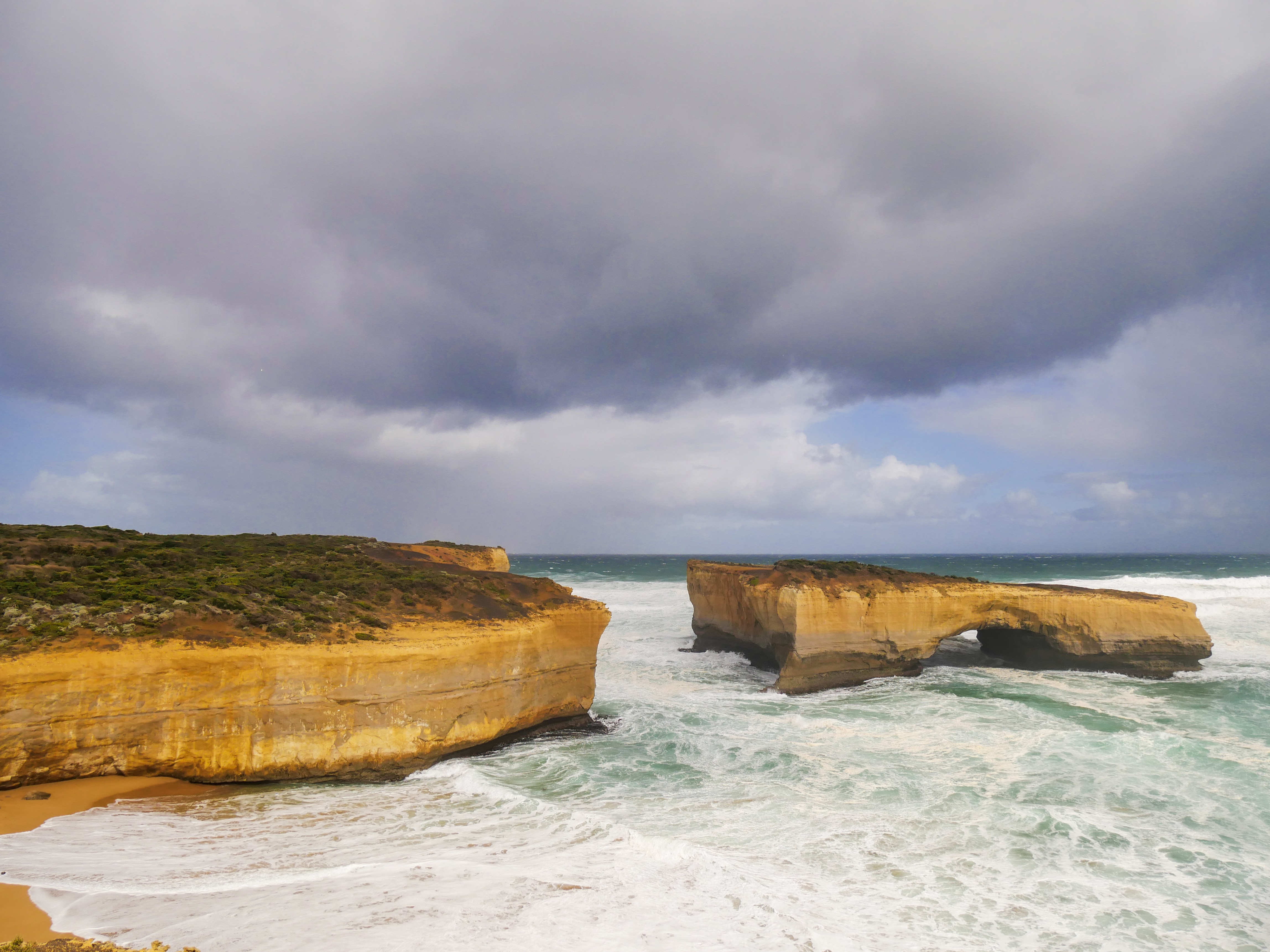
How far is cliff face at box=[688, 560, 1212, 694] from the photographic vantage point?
20453mm

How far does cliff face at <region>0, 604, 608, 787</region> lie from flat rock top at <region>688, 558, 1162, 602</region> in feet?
37.7

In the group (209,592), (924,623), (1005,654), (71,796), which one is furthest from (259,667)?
(1005,654)

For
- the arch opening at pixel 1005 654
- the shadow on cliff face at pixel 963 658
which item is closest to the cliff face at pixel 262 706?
the arch opening at pixel 1005 654

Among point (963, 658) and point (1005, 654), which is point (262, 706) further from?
point (1005, 654)

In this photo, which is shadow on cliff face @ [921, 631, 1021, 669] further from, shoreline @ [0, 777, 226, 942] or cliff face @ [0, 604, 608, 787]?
shoreline @ [0, 777, 226, 942]

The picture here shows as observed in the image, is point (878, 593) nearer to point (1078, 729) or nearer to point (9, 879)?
point (1078, 729)

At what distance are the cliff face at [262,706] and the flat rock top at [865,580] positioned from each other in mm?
11499

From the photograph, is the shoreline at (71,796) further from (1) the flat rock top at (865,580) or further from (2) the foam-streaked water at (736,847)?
(1) the flat rock top at (865,580)

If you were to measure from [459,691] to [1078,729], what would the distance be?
1417 centimetres

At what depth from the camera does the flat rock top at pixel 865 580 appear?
21.3 metres

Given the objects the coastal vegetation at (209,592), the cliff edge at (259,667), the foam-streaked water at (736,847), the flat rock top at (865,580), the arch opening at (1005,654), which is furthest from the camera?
the arch opening at (1005,654)

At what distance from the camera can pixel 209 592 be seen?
11586mm

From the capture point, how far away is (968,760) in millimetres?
12562

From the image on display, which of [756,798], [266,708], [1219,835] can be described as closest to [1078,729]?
[1219,835]
